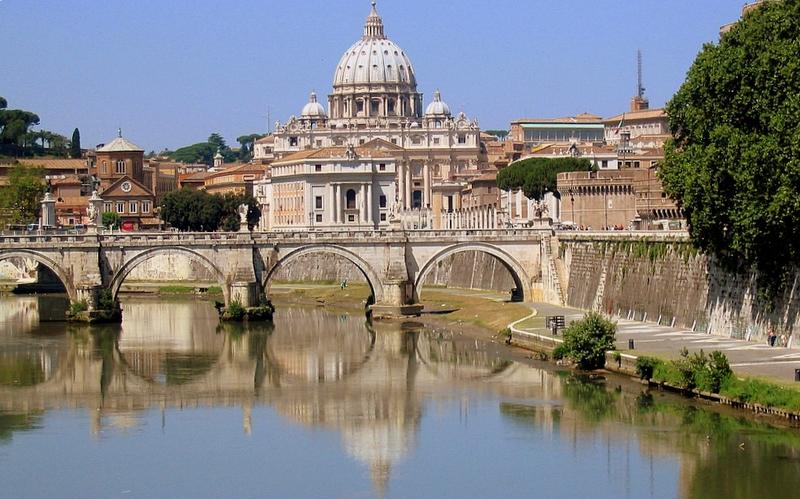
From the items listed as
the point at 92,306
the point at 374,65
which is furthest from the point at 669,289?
the point at 374,65

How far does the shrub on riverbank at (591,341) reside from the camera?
49156 mm

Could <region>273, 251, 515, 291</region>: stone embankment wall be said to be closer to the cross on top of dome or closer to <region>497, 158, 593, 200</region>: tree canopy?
<region>497, 158, 593, 200</region>: tree canopy

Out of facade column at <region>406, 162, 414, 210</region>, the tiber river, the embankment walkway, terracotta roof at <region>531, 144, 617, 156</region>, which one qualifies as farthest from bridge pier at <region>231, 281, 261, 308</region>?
facade column at <region>406, 162, 414, 210</region>

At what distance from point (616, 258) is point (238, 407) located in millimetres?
18629

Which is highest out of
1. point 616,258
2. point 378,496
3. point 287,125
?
point 287,125

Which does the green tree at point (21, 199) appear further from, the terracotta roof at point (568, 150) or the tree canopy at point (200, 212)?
the terracotta roof at point (568, 150)

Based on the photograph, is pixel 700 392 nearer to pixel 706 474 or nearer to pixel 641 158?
pixel 706 474

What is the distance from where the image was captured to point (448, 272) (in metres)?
87.0

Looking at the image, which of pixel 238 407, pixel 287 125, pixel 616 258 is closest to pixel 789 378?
pixel 238 407

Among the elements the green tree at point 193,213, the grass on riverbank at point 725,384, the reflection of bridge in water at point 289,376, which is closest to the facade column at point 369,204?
the green tree at point 193,213

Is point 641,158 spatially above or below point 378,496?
above

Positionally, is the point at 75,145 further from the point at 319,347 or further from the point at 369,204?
the point at 319,347

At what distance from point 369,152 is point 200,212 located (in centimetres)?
1457

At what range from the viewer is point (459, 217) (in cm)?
12000
